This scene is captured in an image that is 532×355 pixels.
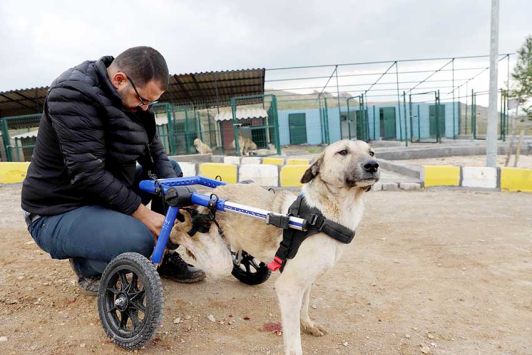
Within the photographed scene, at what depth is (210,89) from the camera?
20281 millimetres

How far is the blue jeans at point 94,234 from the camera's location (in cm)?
255

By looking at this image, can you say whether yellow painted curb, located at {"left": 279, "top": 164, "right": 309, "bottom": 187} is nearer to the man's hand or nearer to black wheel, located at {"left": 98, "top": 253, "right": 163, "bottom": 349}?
the man's hand

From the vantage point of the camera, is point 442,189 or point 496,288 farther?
point 442,189

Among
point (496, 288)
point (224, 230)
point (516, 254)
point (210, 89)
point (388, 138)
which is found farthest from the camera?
point (388, 138)

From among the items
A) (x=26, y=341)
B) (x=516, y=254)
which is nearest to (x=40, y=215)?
(x=26, y=341)

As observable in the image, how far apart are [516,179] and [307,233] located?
6.60 m

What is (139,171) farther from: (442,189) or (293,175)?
(442,189)

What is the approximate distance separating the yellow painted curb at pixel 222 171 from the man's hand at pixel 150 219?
5.39m

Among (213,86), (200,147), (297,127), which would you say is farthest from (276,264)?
(297,127)

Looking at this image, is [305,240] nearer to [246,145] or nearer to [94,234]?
[94,234]

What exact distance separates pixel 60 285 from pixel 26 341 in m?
0.88

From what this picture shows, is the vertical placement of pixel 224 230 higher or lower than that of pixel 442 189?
higher

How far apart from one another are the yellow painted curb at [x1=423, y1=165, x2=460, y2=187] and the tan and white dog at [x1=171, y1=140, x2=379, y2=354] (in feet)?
18.2

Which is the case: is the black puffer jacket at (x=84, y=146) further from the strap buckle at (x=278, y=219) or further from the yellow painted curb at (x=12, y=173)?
the yellow painted curb at (x=12, y=173)
